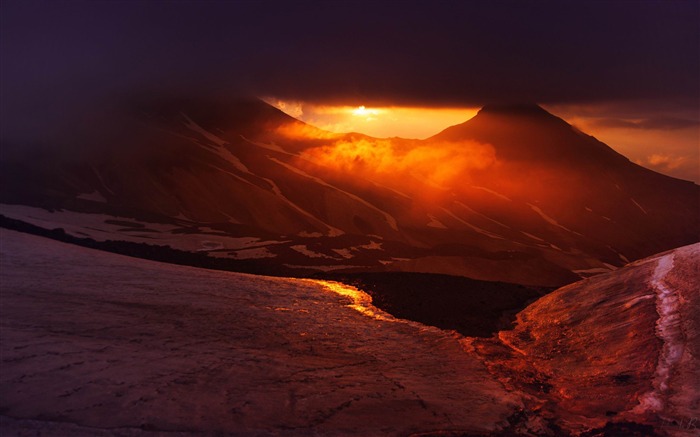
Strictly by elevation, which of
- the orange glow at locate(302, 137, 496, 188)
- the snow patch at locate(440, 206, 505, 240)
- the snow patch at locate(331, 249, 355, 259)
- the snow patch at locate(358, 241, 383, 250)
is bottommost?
the snow patch at locate(331, 249, 355, 259)

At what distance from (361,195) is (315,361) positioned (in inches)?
2446

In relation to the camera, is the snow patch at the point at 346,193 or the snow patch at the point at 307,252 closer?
the snow patch at the point at 307,252

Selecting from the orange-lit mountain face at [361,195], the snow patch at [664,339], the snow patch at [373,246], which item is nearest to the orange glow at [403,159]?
the orange-lit mountain face at [361,195]

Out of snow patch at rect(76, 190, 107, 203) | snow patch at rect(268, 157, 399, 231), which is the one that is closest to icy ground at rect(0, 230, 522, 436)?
snow patch at rect(76, 190, 107, 203)

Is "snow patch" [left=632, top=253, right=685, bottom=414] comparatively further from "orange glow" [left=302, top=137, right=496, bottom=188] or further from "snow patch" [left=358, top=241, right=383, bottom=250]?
"orange glow" [left=302, top=137, right=496, bottom=188]

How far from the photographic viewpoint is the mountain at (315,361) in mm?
9328

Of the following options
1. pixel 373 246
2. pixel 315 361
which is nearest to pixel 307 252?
pixel 373 246

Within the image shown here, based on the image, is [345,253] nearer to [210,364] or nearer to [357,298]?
[357,298]

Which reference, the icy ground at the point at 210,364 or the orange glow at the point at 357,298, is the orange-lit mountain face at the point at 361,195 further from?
the icy ground at the point at 210,364

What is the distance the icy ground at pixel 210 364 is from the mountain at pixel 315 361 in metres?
0.04

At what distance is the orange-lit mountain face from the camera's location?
41125mm

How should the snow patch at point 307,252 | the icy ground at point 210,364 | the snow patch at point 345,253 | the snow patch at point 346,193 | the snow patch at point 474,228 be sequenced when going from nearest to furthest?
the icy ground at point 210,364
the snow patch at point 307,252
the snow patch at point 345,253
the snow patch at point 346,193
the snow patch at point 474,228

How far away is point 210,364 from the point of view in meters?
11.3

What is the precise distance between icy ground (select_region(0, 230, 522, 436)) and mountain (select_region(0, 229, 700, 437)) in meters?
0.04
